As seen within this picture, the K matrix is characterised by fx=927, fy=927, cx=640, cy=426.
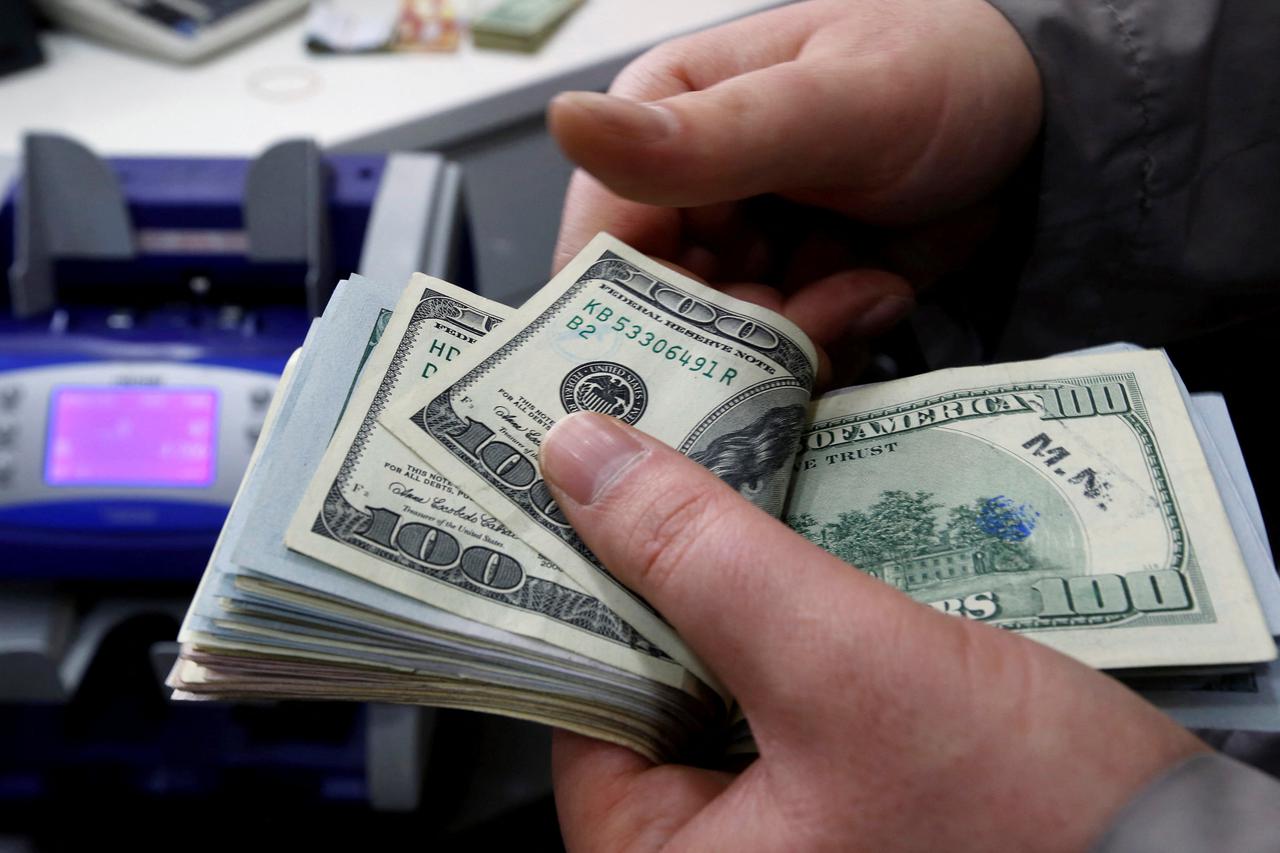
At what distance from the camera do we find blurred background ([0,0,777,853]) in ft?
2.36

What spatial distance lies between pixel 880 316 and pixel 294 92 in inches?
28.8

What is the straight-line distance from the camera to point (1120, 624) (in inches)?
19.7

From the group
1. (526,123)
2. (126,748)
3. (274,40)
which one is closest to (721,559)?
(126,748)

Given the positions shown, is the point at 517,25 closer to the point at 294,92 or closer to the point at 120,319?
the point at 294,92

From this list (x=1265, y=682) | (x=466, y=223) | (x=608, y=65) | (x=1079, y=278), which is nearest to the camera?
(x=1265, y=682)

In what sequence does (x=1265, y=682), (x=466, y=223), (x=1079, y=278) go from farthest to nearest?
(x=466, y=223)
(x=1079, y=278)
(x=1265, y=682)

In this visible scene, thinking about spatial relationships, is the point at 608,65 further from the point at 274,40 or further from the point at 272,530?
the point at 272,530

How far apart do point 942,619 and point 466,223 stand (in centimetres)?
64

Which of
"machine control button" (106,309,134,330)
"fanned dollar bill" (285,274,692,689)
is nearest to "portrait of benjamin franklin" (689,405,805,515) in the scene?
"fanned dollar bill" (285,274,692,689)

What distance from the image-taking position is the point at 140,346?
2.48ft

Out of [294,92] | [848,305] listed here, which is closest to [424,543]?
[848,305]

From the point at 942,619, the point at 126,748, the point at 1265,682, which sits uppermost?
the point at 942,619

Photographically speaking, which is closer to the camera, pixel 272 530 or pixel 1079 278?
pixel 272 530

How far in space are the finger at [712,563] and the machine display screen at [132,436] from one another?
36cm
